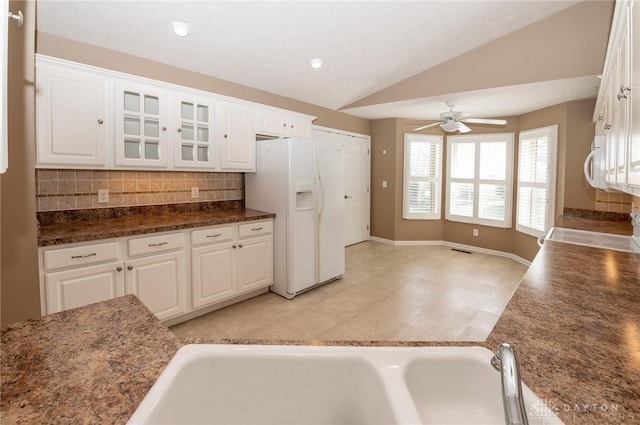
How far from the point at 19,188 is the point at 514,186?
5589 millimetres

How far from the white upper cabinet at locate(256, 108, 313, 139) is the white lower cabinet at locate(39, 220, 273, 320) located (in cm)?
110

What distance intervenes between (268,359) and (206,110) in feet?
9.48

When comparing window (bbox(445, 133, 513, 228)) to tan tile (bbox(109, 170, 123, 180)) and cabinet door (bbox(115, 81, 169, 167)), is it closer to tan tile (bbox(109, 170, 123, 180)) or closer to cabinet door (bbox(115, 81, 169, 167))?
cabinet door (bbox(115, 81, 169, 167))

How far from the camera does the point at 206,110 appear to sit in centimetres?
314

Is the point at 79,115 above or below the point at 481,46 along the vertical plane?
below

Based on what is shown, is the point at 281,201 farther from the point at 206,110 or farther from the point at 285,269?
the point at 206,110

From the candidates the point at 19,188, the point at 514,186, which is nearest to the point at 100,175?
the point at 19,188

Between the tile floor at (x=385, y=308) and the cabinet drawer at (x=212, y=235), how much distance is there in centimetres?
71

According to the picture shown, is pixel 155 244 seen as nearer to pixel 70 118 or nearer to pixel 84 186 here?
pixel 84 186

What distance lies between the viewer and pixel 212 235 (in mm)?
2863

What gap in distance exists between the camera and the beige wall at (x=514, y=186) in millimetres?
3803

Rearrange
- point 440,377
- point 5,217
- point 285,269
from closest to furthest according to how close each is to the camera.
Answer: point 440,377 < point 5,217 < point 285,269

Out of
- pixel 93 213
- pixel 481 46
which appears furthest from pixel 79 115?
pixel 481 46

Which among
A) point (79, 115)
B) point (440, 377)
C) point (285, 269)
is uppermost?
point (79, 115)
